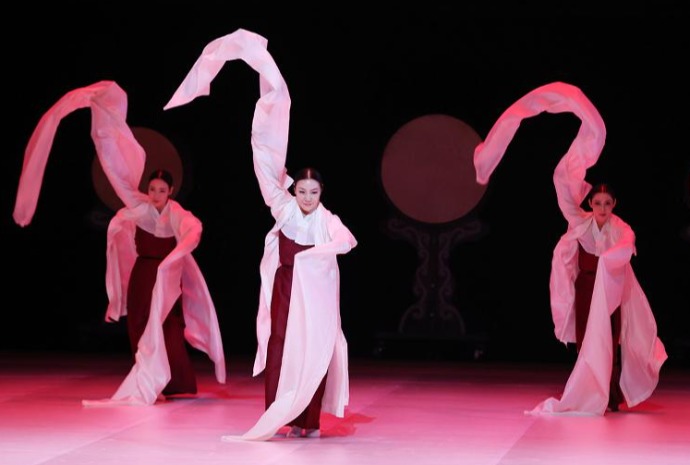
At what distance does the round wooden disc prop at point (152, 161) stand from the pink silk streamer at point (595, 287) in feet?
9.87

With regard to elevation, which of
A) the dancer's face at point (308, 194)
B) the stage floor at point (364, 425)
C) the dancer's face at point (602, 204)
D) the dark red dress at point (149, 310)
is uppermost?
the dancer's face at point (308, 194)

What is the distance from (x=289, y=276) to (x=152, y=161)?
3.86m

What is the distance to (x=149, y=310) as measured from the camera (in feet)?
21.3

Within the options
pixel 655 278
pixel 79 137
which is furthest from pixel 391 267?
pixel 79 137

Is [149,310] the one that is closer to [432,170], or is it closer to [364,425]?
[364,425]

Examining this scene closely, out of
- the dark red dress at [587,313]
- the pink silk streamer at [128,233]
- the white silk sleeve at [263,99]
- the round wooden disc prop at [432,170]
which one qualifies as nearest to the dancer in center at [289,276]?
the white silk sleeve at [263,99]

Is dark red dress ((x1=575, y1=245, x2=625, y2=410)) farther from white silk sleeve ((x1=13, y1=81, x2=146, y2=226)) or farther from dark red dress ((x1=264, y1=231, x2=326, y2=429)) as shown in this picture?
white silk sleeve ((x1=13, y1=81, x2=146, y2=226))

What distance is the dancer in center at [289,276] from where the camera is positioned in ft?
16.6

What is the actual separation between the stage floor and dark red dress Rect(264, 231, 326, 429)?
0.37ft

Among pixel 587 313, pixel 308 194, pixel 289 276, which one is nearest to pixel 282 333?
pixel 289 276

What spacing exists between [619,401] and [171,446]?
8.36ft

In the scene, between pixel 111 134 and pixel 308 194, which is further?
pixel 111 134

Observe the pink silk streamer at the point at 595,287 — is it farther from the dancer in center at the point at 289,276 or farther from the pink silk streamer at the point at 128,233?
the pink silk streamer at the point at 128,233

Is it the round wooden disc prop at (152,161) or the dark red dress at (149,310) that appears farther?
the round wooden disc prop at (152,161)
